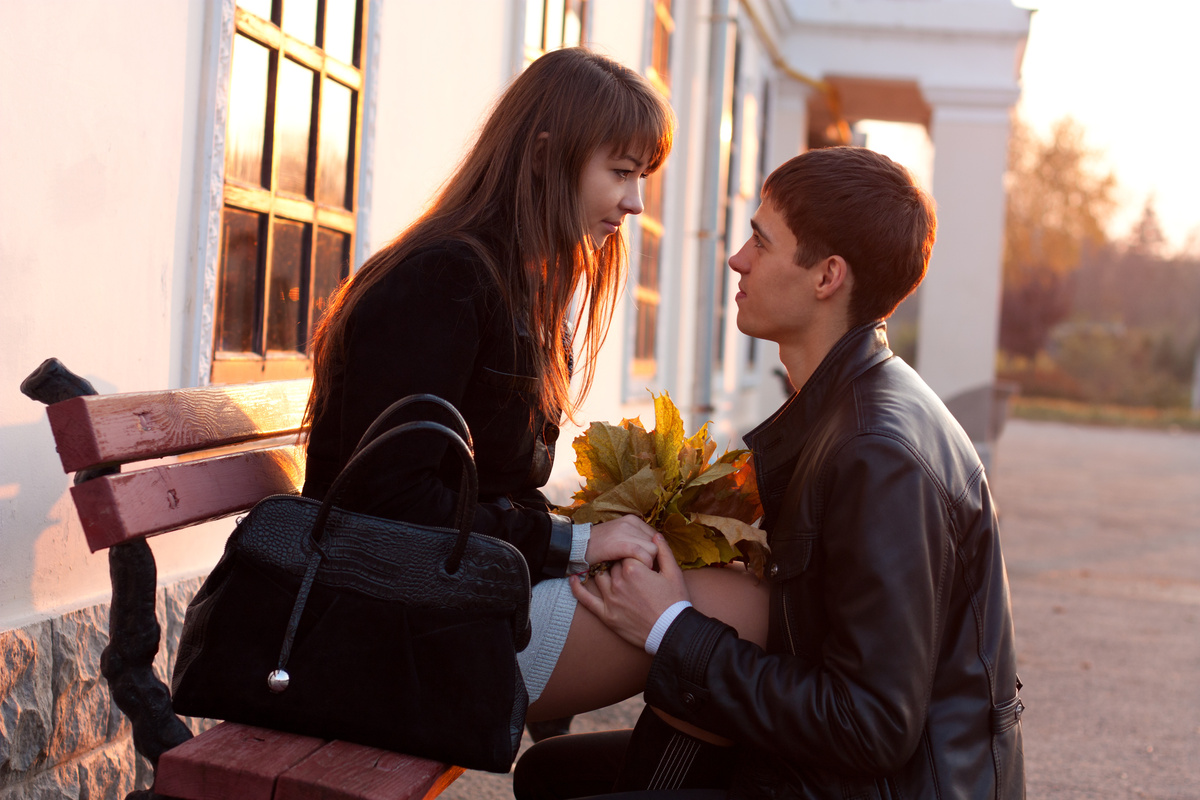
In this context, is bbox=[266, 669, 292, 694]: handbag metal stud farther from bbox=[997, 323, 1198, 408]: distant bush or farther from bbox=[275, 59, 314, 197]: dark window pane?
bbox=[997, 323, 1198, 408]: distant bush

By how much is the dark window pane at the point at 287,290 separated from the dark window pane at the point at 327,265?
56mm

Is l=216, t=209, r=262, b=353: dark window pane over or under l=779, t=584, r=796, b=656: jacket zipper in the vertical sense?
over

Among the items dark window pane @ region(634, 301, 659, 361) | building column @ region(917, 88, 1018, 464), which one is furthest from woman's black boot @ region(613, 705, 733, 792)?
building column @ region(917, 88, 1018, 464)

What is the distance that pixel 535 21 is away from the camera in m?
5.27

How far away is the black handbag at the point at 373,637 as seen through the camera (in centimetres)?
176

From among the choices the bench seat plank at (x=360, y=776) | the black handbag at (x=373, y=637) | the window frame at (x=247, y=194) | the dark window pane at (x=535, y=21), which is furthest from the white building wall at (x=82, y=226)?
the dark window pane at (x=535, y=21)

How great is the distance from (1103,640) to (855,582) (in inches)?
196

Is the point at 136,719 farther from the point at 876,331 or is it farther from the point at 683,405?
the point at 683,405

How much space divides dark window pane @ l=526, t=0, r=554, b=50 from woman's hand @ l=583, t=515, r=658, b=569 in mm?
3566

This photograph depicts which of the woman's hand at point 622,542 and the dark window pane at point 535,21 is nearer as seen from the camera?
the woman's hand at point 622,542

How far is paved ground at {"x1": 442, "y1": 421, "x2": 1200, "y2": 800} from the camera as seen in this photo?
409 cm

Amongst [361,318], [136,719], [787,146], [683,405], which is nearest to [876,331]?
[361,318]

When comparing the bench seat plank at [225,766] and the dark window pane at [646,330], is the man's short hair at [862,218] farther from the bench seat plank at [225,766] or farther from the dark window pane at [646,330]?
the dark window pane at [646,330]

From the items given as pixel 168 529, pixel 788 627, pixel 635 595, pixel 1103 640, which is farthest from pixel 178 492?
pixel 1103 640
